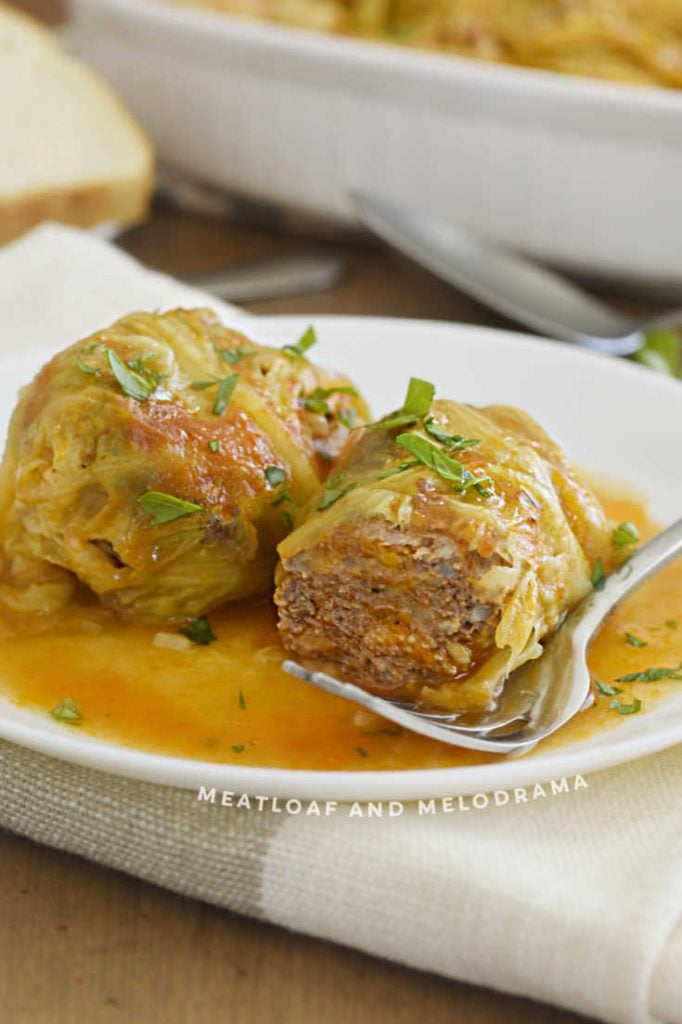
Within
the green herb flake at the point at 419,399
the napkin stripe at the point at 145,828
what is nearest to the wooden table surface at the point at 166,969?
the napkin stripe at the point at 145,828

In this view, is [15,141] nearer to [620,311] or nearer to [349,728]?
[620,311]

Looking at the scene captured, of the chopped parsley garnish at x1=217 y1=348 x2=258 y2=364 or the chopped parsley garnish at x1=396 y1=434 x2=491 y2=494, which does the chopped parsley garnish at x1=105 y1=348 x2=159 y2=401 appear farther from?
the chopped parsley garnish at x1=396 y1=434 x2=491 y2=494

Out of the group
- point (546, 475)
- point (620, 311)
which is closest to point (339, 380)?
point (546, 475)

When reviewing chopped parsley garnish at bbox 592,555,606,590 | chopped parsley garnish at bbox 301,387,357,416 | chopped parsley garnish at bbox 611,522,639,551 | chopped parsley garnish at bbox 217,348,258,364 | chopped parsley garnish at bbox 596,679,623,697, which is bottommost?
chopped parsley garnish at bbox 596,679,623,697

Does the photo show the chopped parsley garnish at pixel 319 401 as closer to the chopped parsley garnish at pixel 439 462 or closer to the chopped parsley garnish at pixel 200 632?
the chopped parsley garnish at pixel 439 462

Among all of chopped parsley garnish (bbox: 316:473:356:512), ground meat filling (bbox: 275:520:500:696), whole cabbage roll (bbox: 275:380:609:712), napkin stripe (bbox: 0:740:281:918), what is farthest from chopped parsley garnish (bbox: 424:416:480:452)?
napkin stripe (bbox: 0:740:281:918)
